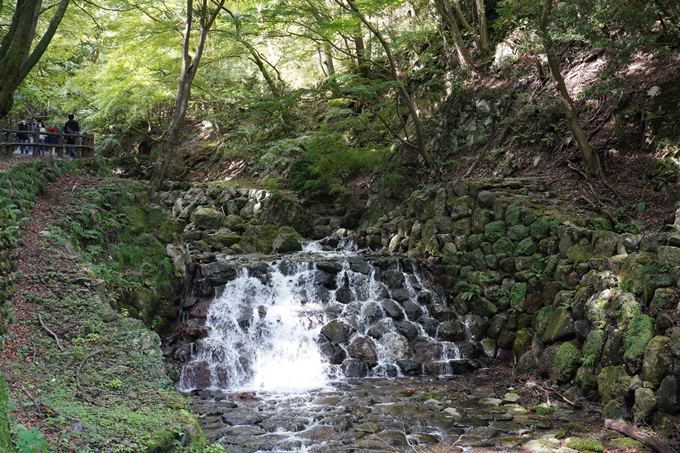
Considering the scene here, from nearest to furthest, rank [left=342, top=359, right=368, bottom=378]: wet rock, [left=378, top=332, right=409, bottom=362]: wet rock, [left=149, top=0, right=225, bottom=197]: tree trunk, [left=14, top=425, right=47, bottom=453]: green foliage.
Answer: [left=14, top=425, right=47, bottom=453]: green foliage < [left=342, top=359, right=368, bottom=378]: wet rock < [left=378, top=332, right=409, bottom=362]: wet rock < [left=149, top=0, right=225, bottom=197]: tree trunk

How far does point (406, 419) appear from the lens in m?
7.29

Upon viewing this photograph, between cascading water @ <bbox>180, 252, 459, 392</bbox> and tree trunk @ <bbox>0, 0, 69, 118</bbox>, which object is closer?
tree trunk @ <bbox>0, 0, 69, 118</bbox>

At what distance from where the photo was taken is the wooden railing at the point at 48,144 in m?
11.5

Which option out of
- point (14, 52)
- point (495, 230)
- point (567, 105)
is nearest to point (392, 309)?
point (495, 230)

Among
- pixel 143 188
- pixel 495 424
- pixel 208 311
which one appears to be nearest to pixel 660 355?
pixel 495 424

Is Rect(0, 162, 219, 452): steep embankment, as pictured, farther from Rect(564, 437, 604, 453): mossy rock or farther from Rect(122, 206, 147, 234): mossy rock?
Rect(564, 437, 604, 453): mossy rock

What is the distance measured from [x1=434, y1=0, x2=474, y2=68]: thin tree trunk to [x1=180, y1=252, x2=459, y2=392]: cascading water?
7061 mm

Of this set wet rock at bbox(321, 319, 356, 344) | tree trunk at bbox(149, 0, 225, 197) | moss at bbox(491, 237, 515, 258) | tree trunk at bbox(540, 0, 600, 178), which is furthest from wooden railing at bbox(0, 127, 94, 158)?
tree trunk at bbox(540, 0, 600, 178)

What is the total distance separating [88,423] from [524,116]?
470 inches

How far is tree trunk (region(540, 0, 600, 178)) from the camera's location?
32.5 feet

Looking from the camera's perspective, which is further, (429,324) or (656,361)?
(429,324)

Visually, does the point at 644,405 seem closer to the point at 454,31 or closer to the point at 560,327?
the point at 560,327

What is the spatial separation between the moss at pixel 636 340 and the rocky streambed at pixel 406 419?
0.86m

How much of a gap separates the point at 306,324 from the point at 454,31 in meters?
9.42
